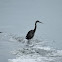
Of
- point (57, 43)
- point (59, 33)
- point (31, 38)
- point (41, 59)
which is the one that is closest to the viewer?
point (41, 59)

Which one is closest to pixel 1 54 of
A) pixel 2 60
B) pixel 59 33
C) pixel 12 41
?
pixel 2 60

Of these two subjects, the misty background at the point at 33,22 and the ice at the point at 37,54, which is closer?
the ice at the point at 37,54

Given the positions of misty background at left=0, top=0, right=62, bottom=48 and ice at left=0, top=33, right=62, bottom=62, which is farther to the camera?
misty background at left=0, top=0, right=62, bottom=48

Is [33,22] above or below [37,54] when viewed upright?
above

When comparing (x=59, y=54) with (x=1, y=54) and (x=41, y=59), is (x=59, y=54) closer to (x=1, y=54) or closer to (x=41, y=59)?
(x=41, y=59)

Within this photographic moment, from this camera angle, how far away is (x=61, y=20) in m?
27.9

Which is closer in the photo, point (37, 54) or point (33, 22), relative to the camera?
point (37, 54)

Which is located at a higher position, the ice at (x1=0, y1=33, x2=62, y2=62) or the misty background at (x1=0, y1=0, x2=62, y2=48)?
the misty background at (x1=0, y1=0, x2=62, y2=48)

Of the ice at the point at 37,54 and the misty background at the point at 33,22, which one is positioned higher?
the misty background at the point at 33,22

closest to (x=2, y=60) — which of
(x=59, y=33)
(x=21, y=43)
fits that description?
(x=21, y=43)

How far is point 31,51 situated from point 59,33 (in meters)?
7.22

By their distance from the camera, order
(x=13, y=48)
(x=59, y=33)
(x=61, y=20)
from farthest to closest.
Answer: (x=61, y=20) < (x=59, y=33) < (x=13, y=48)

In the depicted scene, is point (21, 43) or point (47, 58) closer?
point (47, 58)

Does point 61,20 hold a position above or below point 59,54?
above
